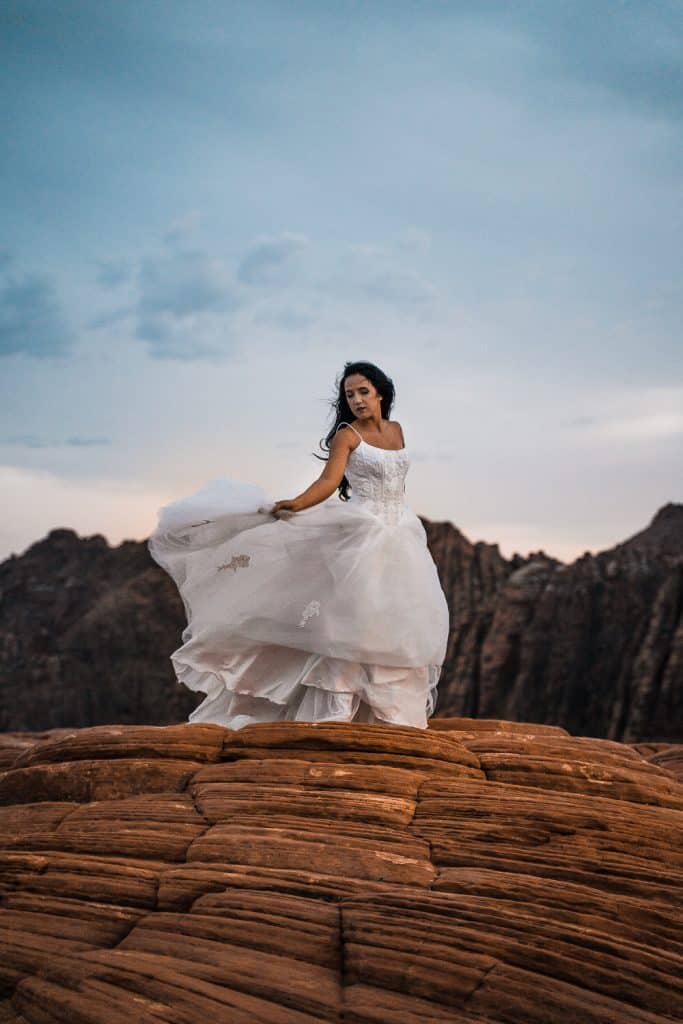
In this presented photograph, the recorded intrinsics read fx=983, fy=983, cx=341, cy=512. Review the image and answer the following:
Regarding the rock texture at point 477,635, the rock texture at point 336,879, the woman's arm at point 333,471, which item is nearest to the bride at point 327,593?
the woman's arm at point 333,471

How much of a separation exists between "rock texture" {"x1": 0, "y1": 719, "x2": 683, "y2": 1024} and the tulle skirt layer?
0.66 metres

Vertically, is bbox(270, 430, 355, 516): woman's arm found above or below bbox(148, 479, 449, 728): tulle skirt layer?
above

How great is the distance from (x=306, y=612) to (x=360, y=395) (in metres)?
1.79

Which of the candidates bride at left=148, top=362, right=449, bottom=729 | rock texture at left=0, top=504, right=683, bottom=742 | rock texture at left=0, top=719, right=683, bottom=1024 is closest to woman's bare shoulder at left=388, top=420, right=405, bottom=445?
bride at left=148, top=362, right=449, bottom=729

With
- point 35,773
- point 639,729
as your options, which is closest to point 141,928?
point 35,773

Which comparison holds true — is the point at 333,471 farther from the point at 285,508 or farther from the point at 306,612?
the point at 306,612

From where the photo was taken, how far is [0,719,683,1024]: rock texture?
426 cm

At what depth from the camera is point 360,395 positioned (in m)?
7.90

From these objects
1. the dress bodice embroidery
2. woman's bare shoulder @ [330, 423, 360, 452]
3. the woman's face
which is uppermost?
the woman's face

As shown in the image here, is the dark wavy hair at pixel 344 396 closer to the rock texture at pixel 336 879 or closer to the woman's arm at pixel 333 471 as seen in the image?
the woman's arm at pixel 333 471

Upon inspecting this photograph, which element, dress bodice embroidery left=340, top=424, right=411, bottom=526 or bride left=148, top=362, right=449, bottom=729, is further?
dress bodice embroidery left=340, top=424, right=411, bottom=526

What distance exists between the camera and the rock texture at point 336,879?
14.0ft

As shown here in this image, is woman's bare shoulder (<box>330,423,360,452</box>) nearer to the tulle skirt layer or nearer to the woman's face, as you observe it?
the woman's face

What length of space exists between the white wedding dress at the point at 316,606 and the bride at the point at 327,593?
1cm
